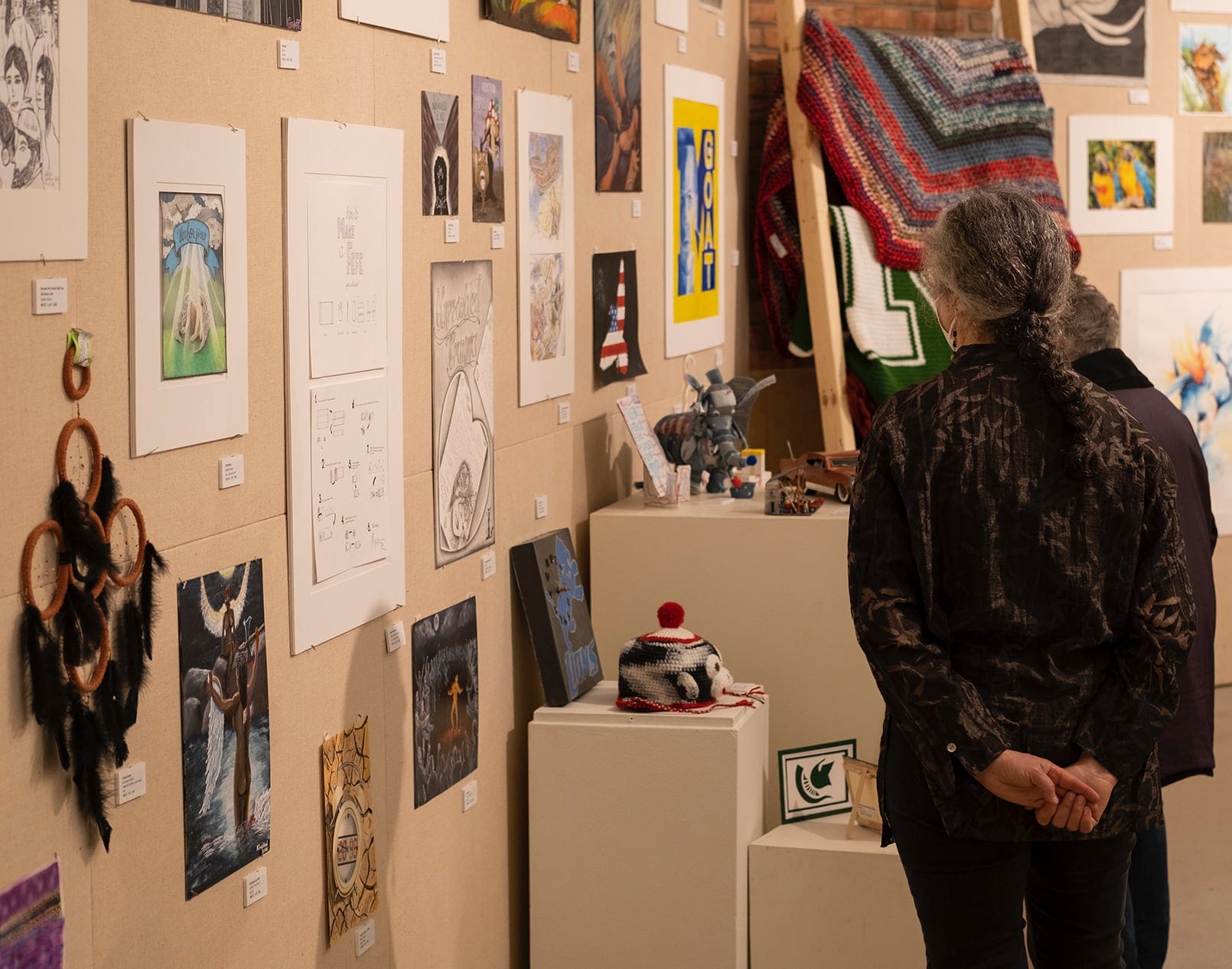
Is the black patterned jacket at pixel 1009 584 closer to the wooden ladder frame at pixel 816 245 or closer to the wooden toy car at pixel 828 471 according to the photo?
the wooden toy car at pixel 828 471

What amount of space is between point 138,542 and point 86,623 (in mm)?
147

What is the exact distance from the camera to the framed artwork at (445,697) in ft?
9.51

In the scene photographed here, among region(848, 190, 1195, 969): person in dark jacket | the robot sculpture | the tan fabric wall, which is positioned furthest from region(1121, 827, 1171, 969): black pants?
the robot sculpture

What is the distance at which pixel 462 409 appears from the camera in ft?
9.94

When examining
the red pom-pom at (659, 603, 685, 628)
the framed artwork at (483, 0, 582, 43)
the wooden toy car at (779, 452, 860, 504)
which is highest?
the framed artwork at (483, 0, 582, 43)

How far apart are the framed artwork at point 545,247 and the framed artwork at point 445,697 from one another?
554mm

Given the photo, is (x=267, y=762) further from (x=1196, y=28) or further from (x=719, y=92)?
(x=1196, y=28)

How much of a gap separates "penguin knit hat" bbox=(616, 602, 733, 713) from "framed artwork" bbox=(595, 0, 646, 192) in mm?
1155

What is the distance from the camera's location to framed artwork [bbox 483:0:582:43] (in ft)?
10.3

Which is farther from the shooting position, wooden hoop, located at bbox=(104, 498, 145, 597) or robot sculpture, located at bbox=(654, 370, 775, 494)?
robot sculpture, located at bbox=(654, 370, 775, 494)

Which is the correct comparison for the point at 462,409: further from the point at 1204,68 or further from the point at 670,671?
the point at 1204,68

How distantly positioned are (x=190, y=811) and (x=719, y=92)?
3.22 metres

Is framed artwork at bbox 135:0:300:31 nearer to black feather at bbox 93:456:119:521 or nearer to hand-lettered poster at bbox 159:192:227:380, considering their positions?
hand-lettered poster at bbox 159:192:227:380

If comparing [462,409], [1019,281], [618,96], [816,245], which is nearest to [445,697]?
[462,409]
